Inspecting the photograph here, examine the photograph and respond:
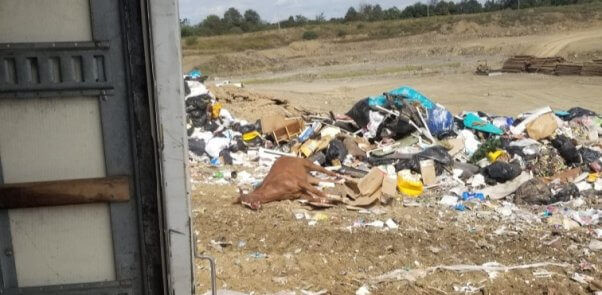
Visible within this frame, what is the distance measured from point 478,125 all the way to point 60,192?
9.38 meters

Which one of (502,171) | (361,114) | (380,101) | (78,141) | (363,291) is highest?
(78,141)

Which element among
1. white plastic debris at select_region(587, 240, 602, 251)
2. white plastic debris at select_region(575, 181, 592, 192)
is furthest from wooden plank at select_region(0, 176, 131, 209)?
white plastic debris at select_region(575, 181, 592, 192)

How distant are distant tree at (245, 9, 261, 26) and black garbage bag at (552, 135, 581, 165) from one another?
52.3m

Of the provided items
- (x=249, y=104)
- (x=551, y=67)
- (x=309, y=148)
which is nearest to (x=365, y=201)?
(x=309, y=148)

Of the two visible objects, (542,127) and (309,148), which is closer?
(542,127)

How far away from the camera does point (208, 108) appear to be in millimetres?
11570

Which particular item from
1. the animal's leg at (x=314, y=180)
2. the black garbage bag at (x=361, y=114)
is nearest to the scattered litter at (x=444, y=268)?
the animal's leg at (x=314, y=180)

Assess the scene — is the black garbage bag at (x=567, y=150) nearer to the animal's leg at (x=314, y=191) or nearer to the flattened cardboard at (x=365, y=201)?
the flattened cardboard at (x=365, y=201)

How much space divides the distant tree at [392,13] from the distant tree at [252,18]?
1388cm

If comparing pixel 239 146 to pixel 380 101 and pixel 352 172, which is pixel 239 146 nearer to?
pixel 352 172

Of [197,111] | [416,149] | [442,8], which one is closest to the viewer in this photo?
[416,149]

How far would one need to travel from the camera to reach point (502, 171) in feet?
26.3

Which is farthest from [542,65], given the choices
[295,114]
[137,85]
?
[137,85]

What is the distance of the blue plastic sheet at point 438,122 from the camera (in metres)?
9.99
